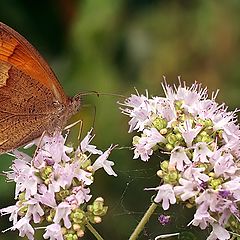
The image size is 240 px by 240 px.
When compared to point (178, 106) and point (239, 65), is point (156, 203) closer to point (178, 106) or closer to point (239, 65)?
point (178, 106)

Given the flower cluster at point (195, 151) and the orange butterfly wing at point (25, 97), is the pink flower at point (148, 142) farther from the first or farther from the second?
the orange butterfly wing at point (25, 97)

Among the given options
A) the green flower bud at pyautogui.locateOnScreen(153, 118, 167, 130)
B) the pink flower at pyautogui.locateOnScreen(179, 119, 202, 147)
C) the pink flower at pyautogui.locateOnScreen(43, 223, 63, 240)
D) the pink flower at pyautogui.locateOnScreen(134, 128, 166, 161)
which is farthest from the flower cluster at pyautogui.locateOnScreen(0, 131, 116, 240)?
the pink flower at pyautogui.locateOnScreen(179, 119, 202, 147)

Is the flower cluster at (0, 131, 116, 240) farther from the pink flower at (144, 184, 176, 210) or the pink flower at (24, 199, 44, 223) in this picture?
the pink flower at (144, 184, 176, 210)

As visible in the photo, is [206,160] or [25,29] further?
[25,29]

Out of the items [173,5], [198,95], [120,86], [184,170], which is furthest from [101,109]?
[184,170]

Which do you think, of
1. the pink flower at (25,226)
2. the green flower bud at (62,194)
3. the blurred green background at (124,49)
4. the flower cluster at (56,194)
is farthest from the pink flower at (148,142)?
the blurred green background at (124,49)
